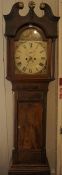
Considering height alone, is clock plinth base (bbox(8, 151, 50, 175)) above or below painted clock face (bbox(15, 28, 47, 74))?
below

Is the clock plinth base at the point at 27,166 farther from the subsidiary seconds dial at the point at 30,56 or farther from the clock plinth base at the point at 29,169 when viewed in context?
the subsidiary seconds dial at the point at 30,56

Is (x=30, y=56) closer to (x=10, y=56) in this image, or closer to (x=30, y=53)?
(x=30, y=53)

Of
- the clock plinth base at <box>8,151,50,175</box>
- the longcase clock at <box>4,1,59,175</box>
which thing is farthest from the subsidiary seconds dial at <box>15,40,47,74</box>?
the clock plinth base at <box>8,151,50,175</box>

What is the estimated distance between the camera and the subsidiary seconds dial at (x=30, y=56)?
94.0 inches

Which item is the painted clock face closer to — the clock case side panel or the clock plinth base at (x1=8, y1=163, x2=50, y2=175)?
the clock case side panel

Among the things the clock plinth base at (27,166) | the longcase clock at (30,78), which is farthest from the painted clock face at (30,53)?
the clock plinth base at (27,166)

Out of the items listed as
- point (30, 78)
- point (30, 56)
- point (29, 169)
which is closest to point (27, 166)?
point (29, 169)

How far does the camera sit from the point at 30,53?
2.40 m

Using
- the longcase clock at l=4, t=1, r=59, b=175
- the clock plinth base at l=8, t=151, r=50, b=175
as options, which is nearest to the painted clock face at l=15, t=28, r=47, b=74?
the longcase clock at l=4, t=1, r=59, b=175

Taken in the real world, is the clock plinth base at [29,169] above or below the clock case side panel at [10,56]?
below

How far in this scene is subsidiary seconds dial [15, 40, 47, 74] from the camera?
7.84 ft

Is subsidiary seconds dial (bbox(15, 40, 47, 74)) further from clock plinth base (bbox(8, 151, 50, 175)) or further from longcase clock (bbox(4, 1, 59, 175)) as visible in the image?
clock plinth base (bbox(8, 151, 50, 175))

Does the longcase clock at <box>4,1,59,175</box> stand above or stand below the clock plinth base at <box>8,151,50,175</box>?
above

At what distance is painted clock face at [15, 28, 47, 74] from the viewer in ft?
7.79
